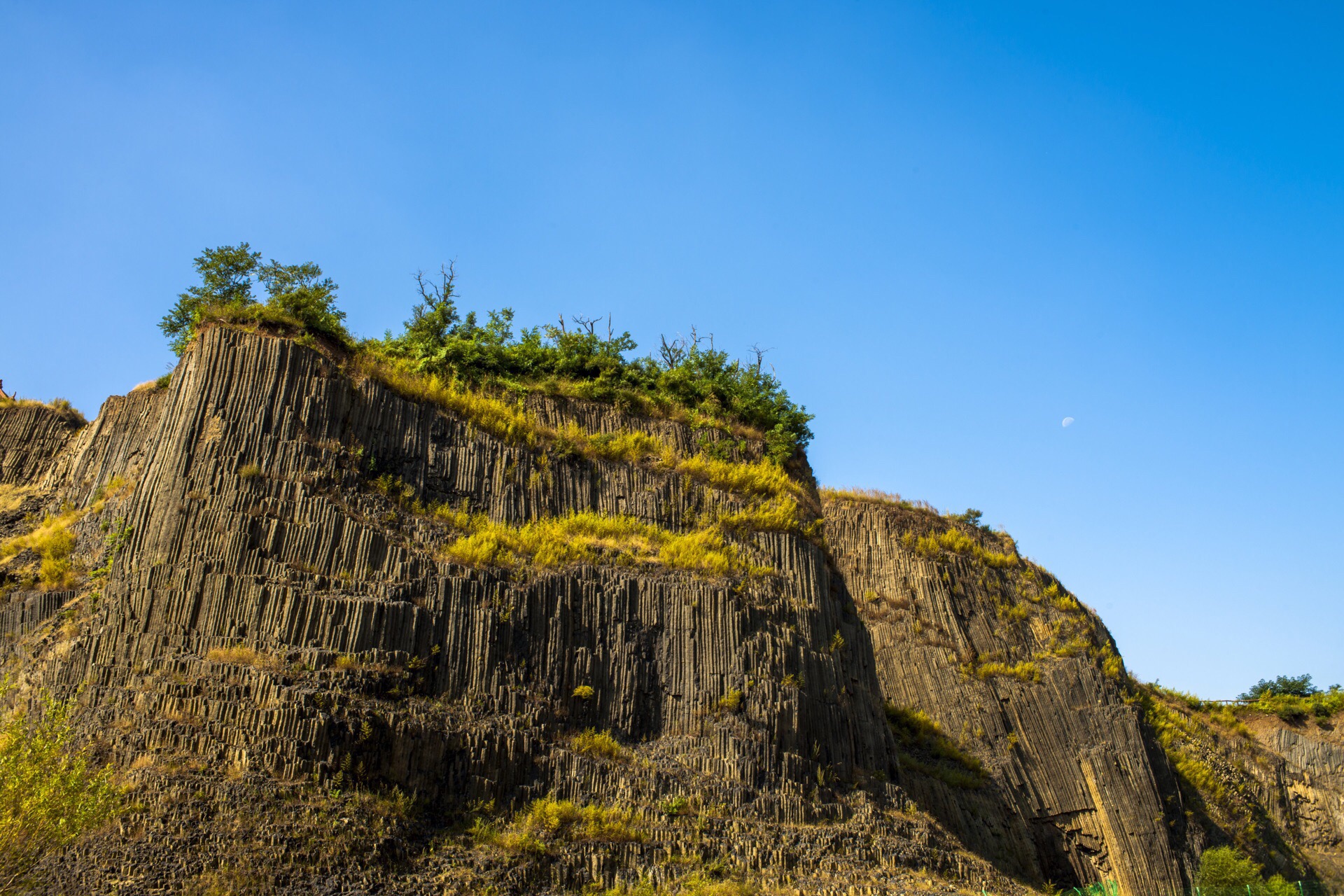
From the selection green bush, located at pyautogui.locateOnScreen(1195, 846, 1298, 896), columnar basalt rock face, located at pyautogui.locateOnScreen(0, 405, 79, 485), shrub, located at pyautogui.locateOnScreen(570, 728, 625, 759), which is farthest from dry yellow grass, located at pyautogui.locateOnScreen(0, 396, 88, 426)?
green bush, located at pyautogui.locateOnScreen(1195, 846, 1298, 896)

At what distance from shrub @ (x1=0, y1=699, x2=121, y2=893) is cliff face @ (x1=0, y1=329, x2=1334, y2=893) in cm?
34

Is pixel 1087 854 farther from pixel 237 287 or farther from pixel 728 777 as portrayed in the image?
pixel 237 287

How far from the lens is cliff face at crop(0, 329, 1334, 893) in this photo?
56.1 feet

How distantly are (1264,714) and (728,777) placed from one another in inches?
1265

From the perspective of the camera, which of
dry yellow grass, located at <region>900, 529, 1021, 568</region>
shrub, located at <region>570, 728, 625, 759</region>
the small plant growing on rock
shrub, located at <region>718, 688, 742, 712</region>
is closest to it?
the small plant growing on rock

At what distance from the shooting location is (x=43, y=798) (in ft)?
49.5

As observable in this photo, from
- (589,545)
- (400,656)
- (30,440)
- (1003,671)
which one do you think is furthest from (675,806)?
(30,440)

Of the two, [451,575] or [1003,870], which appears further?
[1003,870]

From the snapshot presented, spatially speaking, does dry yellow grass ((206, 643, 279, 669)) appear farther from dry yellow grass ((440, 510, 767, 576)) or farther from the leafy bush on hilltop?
the leafy bush on hilltop

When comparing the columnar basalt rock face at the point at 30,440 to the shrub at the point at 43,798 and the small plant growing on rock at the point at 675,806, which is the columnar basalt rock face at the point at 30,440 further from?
the small plant growing on rock at the point at 675,806

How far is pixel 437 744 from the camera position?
18953 mm

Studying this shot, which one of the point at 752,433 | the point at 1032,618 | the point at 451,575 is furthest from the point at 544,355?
the point at 1032,618

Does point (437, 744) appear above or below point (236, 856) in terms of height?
above

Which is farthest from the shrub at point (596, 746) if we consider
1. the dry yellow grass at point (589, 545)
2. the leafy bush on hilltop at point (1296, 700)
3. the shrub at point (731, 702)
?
the leafy bush on hilltop at point (1296, 700)
